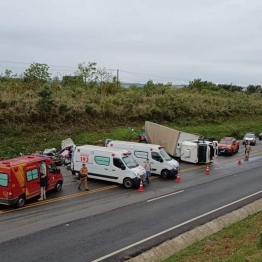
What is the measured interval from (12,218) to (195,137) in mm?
20637

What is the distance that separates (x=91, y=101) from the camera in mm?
41312

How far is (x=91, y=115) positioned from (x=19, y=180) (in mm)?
23835

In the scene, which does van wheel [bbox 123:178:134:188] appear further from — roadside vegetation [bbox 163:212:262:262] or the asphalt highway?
roadside vegetation [bbox 163:212:262:262]

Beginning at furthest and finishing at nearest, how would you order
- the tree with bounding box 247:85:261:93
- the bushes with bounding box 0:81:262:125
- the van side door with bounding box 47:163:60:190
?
the tree with bounding box 247:85:261:93 → the bushes with bounding box 0:81:262:125 → the van side door with bounding box 47:163:60:190

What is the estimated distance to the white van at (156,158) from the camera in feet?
77.5

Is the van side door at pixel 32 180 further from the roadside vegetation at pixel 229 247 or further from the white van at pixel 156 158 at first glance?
the white van at pixel 156 158

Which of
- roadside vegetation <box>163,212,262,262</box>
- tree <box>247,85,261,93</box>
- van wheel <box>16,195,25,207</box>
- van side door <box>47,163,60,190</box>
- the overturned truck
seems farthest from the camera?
tree <box>247,85,261,93</box>

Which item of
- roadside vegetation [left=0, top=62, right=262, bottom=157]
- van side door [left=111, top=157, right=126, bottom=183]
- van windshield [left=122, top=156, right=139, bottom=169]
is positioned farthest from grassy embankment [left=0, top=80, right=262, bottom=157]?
van windshield [left=122, top=156, right=139, bottom=169]

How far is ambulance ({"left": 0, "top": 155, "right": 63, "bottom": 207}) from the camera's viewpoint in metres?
15.3

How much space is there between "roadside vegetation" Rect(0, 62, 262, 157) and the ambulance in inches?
473

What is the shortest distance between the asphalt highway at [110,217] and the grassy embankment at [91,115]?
9799mm

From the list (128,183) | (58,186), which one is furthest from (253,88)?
(58,186)

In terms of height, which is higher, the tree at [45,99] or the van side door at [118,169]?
the tree at [45,99]

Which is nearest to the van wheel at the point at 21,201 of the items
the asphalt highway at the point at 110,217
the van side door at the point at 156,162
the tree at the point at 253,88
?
the asphalt highway at the point at 110,217
